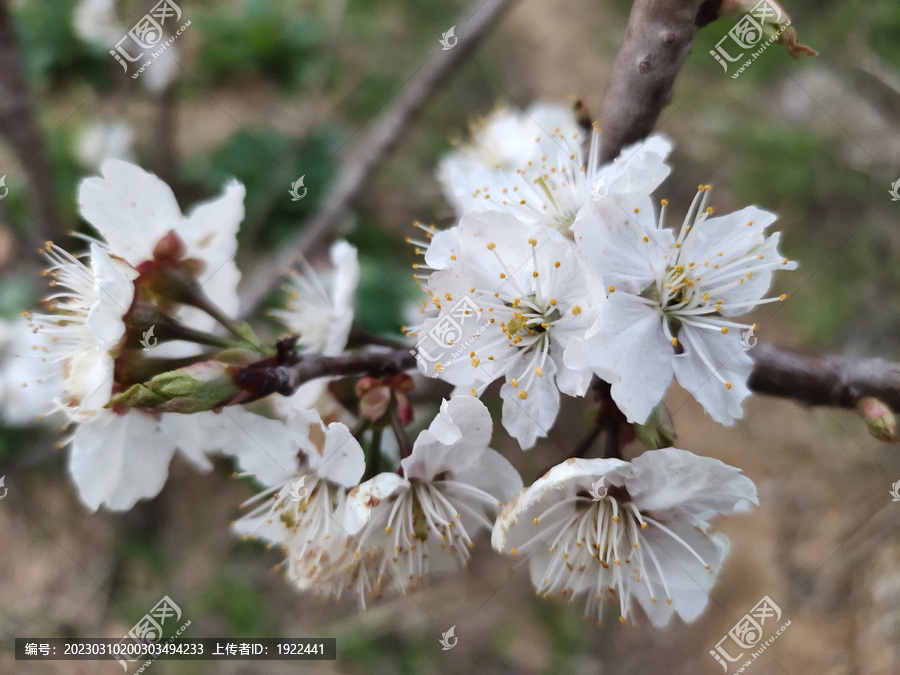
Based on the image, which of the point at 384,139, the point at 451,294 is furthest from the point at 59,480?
the point at 451,294

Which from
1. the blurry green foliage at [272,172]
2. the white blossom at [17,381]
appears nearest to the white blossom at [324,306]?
the white blossom at [17,381]

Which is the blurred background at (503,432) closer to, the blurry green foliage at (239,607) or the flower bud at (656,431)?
the blurry green foliage at (239,607)

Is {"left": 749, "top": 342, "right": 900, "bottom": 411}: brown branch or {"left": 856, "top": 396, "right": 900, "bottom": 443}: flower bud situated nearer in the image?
{"left": 856, "top": 396, "right": 900, "bottom": 443}: flower bud

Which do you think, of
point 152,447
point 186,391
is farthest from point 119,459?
point 186,391

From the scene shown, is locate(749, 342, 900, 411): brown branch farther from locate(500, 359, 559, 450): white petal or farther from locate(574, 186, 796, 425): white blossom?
locate(500, 359, 559, 450): white petal

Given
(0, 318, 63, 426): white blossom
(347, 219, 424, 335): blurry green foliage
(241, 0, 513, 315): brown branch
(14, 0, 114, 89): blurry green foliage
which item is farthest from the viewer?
(14, 0, 114, 89): blurry green foliage

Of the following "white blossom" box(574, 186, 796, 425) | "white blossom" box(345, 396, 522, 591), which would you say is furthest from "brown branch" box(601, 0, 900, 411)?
"white blossom" box(345, 396, 522, 591)

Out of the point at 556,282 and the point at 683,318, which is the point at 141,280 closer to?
the point at 556,282

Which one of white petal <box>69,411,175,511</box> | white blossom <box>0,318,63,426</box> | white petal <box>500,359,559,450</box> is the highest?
white petal <box>500,359,559,450</box>
